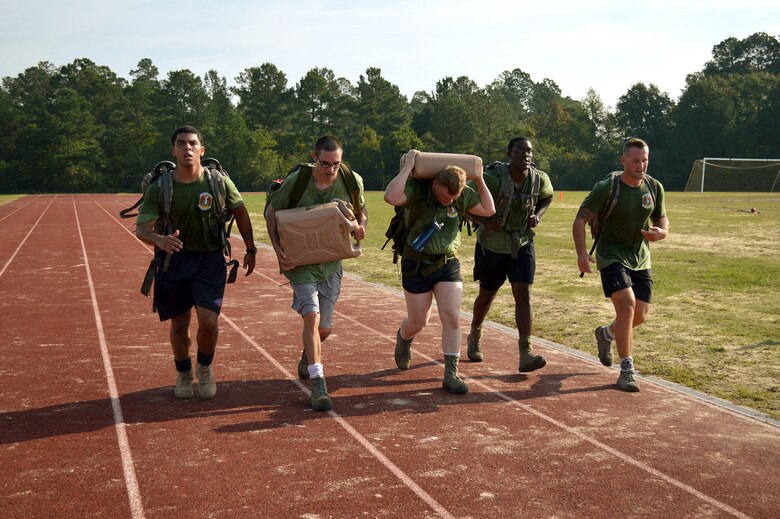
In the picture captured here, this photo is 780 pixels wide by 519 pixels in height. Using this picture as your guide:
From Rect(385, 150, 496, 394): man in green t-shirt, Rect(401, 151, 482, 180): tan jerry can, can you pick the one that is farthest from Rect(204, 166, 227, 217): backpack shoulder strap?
Rect(401, 151, 482, 180): tan jerry can

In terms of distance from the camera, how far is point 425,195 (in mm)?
6258

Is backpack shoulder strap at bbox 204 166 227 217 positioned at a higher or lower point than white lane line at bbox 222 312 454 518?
higher

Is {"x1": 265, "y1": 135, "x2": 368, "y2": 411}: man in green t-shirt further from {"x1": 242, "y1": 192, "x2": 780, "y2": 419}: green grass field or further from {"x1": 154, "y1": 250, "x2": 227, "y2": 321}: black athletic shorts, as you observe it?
{"x1": 242, "y1": 192, "x2": 780, "y2": 419}: green grass field

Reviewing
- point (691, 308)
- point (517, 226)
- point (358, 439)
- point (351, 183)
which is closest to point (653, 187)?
point (517, 226)

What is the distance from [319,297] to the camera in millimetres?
6176

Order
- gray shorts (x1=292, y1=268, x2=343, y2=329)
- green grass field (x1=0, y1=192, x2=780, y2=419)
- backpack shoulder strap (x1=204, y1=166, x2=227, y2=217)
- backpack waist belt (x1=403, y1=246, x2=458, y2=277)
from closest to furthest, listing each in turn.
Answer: backpack shoulder strap (x1=204, y1=166, x2=227, y2=217) → gray shorts (x1=292, y1=268, x2=343, y2=329) → backpack waist belt (x1=403, y1=246, x2=458, y2=277) → green grass field (x1=0, y1=192, x2=780, y2=419)

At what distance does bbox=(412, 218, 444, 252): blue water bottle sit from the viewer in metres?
6.13

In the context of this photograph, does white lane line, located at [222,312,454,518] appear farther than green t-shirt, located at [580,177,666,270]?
No

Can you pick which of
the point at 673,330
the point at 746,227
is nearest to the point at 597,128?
the point at 746,227

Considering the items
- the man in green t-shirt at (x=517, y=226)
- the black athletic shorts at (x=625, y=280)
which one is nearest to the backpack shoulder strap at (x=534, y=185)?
the man in green t-shirt at (x=517, y=226)

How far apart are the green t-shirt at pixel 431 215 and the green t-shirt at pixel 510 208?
0.78 metres

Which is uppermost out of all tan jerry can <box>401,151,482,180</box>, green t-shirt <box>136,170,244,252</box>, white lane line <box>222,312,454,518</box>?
tan jerry can <box>401,151,482,180</box>

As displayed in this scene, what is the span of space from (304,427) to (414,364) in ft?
6.92

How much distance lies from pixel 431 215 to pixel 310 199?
94 cm
